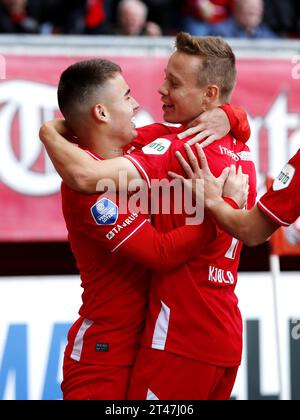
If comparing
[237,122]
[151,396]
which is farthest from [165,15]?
[151,396]

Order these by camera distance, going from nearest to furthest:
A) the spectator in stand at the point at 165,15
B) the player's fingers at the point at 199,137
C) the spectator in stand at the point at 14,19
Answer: the player's fingers at the point at 199,137 < the spectator in stand at the point at 14,19 < the spectator in stand at the point at 165,15

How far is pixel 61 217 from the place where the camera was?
21.6ft

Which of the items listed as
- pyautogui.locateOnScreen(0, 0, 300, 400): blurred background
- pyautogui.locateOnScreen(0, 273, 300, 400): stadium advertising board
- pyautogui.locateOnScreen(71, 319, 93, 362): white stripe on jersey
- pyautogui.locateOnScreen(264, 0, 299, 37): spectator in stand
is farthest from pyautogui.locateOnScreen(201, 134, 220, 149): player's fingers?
pyautogui.locateOnScreen(264, 0, 299, 37): spectator in stand

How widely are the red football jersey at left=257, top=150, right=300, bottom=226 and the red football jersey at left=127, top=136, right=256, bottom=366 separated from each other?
244 millimetres

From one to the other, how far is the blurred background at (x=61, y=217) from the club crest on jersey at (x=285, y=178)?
230 centimetres

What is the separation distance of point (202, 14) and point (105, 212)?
588 cm

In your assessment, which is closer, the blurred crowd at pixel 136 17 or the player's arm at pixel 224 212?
the player's arm at pixel 224 212

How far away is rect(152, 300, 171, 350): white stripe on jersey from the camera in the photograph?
11.6 ft

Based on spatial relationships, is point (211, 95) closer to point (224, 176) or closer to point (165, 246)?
point (224, 176)

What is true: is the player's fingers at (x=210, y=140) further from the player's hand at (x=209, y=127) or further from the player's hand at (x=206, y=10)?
the player's hand at (x=206, y=10)

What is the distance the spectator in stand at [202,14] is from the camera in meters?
8.88

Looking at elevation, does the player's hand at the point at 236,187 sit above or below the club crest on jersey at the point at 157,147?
below

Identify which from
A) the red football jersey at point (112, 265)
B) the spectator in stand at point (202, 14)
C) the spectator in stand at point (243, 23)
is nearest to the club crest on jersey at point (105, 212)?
the red football jersey at point (112, 265)

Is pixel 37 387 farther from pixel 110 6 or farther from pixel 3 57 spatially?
pixel 110 6
